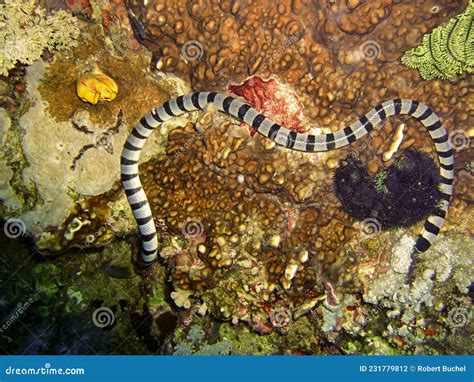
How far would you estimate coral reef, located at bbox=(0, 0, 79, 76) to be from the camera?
3732mm

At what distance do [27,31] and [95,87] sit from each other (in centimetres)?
97

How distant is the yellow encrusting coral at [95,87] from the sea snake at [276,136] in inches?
22.9

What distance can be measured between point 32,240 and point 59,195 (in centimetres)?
74

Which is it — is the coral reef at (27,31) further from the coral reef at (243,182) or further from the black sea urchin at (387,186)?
the black sea urchin at (387,186)

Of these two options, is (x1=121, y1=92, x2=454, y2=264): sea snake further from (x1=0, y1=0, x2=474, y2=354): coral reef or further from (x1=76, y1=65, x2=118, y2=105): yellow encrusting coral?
(x1=76, y1=65, x2=118, y2=105): yellow encrusting coral

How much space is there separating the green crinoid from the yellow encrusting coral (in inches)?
150

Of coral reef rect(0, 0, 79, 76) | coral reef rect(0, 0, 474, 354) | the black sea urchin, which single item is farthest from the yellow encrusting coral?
the black sea urchin

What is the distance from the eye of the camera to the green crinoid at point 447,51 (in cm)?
370

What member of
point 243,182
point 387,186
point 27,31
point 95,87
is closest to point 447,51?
point 387,186

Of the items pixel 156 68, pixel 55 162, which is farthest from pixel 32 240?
pixel 156 68

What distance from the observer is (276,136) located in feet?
13.7

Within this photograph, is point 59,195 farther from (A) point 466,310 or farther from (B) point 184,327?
(A) point 466,310

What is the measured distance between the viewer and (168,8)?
394 centimetres

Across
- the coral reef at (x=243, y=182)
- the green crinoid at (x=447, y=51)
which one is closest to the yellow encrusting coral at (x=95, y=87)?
the coral reef at (x=243, y=182)
